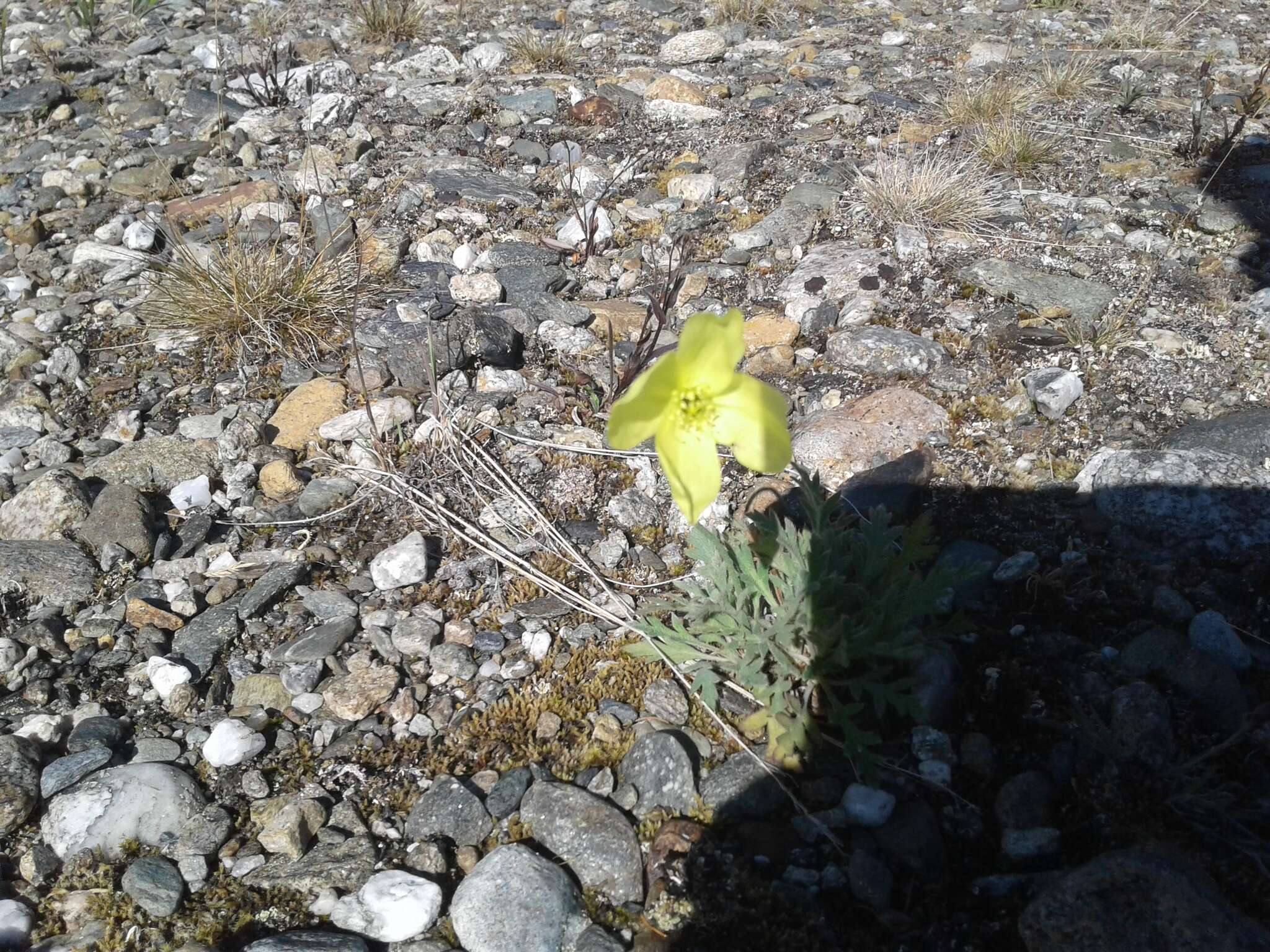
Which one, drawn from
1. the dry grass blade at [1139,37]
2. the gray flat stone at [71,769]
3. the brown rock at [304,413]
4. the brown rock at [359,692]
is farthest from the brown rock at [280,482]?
the dry grass blade at [1139,37]

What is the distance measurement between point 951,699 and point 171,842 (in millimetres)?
2306

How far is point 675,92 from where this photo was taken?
6750mm

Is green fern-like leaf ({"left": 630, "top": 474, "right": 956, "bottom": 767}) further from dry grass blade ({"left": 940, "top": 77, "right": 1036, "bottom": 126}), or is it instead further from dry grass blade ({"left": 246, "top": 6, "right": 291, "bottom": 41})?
dry grass blade ({"left": 246, "top": 6, "right": 291, "bottom": 41})

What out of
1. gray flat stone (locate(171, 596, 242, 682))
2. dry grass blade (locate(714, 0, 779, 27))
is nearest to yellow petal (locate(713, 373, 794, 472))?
gray flat stone (locate(171, 596, 242, 682))

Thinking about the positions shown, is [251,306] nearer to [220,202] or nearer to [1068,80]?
[220,202]

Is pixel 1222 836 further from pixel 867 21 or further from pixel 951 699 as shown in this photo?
pixel 867 21

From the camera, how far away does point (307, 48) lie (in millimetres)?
7867

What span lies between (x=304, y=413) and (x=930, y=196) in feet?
11.2

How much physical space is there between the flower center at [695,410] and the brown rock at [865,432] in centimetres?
145

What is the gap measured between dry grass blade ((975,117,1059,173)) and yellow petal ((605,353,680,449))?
4370 mm

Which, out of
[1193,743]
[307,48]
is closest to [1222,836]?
[1193,743]

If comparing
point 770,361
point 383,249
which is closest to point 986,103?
point 770,361

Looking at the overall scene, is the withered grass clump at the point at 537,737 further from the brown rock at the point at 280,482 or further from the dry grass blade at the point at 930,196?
the dry grass blade at the point at 930,196

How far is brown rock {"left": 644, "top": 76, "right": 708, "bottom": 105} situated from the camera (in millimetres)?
6711
